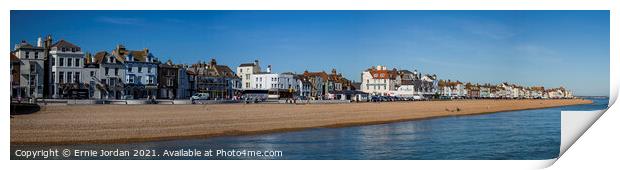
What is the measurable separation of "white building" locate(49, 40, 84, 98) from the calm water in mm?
2160

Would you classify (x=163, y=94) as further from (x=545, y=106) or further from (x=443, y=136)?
(x=545, y=106)

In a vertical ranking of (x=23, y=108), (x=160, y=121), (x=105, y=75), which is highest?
(x=105, y=75)

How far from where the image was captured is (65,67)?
12180 mm

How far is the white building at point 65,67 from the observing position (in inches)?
455

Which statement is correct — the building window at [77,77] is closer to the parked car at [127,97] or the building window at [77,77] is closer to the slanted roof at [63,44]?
the slanted roof at [63,44]

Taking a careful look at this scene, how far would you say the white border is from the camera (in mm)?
9688

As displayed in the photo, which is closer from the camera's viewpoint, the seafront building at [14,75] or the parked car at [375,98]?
the seafront building at [14,75]

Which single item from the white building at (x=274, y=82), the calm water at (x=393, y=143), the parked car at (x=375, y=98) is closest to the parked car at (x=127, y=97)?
the white building at (x=274, y=82)

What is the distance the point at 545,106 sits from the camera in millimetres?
27375

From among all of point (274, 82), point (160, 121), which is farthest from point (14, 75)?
point (274, 82)
